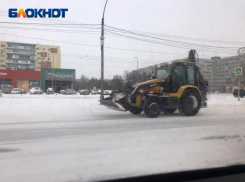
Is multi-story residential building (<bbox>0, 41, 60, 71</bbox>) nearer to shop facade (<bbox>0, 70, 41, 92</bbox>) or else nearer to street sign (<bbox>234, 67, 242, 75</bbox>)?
shop facade (<bbox>0, 70, 41, 92</bbox>)

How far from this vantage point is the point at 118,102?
30.8 feet

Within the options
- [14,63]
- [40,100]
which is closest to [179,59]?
[14,63]

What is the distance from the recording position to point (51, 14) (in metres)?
7.46

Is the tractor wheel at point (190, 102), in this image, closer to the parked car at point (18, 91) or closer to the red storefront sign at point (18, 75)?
the red storefront sign at point (18, 75)

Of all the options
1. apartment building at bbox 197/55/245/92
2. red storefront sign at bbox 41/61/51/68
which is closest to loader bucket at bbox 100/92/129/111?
red storefront sign at bbox 41/61/51/68

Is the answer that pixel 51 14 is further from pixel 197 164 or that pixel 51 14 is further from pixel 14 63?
pixel 197 164

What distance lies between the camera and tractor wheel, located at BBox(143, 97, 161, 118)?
9.63m

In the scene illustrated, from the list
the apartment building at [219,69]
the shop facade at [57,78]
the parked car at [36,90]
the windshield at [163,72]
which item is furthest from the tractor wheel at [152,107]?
the parked car at [36,90]

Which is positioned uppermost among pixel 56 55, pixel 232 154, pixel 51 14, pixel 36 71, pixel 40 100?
pixel 51 14

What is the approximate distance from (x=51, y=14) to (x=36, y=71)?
114 inches

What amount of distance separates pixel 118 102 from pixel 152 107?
1.54 m

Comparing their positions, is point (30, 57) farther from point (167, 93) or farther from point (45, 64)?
point (167, 93)

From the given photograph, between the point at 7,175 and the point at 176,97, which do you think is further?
the point at 176,97

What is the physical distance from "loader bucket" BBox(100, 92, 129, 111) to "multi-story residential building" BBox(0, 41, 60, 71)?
262 cm
